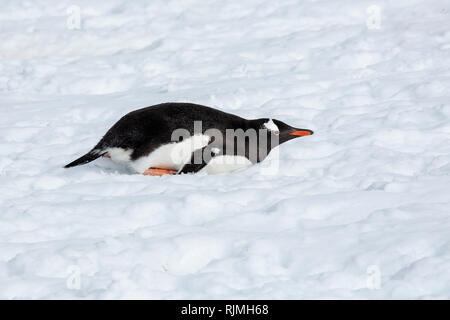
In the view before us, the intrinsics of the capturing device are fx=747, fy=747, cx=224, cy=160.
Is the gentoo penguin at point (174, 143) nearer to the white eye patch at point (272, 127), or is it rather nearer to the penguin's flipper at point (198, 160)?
the penguin's flipper at point (198, 160)

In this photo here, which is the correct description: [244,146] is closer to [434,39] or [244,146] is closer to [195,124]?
[195,124]

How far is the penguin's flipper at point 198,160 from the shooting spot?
5.39 m

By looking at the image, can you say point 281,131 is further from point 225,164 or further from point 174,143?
point 174,143

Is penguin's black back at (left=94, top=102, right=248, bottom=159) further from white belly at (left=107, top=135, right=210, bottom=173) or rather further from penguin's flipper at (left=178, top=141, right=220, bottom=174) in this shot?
penguin's flipper at (left=178, top=141, right=220, bottom=174)

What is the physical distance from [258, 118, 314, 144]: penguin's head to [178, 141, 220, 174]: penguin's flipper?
546 mm

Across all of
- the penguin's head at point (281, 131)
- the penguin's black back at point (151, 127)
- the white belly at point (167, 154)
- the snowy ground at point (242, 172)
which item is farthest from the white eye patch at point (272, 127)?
the white belly at point (167, 154)

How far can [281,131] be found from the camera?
579cm

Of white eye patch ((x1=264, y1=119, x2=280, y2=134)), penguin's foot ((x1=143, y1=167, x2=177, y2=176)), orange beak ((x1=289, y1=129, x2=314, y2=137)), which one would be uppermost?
white eye patch ((x1=264, y1=119, x2=280, y2=134))

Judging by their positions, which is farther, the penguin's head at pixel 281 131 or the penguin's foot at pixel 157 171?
the penguin's head at pixel 281 131

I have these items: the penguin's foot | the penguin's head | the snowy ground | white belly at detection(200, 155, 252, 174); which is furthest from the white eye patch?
the penguin's foot

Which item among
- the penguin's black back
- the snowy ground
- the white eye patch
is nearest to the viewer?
the snowy ground

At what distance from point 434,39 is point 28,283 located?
6.42 m

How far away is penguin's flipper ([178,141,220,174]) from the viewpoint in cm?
539

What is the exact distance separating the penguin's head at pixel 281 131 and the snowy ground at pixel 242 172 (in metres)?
0.14
